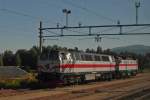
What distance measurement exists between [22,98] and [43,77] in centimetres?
1055

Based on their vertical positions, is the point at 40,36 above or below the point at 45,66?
above

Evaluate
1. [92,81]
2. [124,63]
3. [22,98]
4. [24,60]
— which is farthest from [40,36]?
[24,60]

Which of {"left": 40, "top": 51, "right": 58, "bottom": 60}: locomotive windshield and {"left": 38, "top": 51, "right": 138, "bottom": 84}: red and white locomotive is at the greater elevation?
{"left": 40, "top": 51, "right": 58, "bottom": 60}: locomotive windshield

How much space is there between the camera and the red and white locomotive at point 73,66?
3412 cm

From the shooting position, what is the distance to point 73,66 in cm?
3619

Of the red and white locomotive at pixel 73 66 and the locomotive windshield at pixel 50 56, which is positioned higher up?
the locomotive windshield at pixel 50 56

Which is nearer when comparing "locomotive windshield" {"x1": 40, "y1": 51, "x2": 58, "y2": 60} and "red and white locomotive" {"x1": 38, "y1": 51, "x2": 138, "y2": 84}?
"red and white locomotive" {"x1": 38, "y1": 51, "x2": 138, "y2": 84}

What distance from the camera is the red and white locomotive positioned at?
34.1 meters

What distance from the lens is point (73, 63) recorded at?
3622 cm

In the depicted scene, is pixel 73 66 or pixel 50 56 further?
pixel 73 66

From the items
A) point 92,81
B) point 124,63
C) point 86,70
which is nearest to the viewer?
point 86,70

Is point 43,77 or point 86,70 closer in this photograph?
point 43,77

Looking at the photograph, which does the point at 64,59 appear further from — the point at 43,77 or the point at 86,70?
the point at 86,70

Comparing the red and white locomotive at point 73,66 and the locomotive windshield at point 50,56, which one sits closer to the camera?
the red and white locomotive at point 73,66
